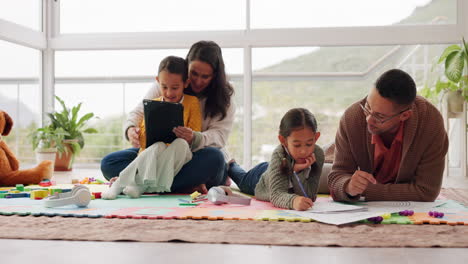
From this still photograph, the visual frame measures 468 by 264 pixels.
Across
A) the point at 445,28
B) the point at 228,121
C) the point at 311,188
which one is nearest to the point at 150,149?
the point at 228,121

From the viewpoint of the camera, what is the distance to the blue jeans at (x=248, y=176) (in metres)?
2.49

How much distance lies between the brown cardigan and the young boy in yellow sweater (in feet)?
2.45

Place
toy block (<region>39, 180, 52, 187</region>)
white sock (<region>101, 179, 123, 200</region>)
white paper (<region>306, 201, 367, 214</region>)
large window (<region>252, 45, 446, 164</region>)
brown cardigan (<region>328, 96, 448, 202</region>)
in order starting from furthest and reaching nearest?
large window (<region>252, 45, 446, 164</region>), toy block (<region>39, 180, 52, 187</region>), white sock (<region>101, 179, 123, 200</region>), brown cardigan (<region>328, 96, 448, 202</region>), white paper (<region>306, 201, 367, 214</region>)

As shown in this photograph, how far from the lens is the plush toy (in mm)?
2963

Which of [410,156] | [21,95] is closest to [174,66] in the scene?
[410,156]

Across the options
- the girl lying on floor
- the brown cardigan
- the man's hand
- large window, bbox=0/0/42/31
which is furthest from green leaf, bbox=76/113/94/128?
the man's hand

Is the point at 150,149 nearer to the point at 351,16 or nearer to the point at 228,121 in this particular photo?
the point at 228,121

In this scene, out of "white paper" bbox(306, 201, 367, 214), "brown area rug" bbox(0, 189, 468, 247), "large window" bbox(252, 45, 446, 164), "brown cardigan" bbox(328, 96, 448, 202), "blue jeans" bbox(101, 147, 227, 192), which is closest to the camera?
"brown area rug" bbox(0, 189, 468, 247)

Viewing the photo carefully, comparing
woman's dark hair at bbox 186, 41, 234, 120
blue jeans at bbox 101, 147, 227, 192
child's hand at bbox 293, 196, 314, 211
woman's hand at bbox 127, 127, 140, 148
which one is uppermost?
woman's dark hair at bbox 186, 41, 234, 120

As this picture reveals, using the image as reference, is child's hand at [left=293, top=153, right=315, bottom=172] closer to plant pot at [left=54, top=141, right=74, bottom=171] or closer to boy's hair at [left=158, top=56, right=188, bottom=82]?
boy's hair at [left=158, top=56, right=188, bottom=82]

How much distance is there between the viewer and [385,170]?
Result: 211cm

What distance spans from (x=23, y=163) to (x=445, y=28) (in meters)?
3.99

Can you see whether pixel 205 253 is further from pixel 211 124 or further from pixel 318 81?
pixel 318 81

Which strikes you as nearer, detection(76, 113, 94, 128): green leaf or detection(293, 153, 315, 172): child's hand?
detection(293, 153, 315, 172): child's hand
